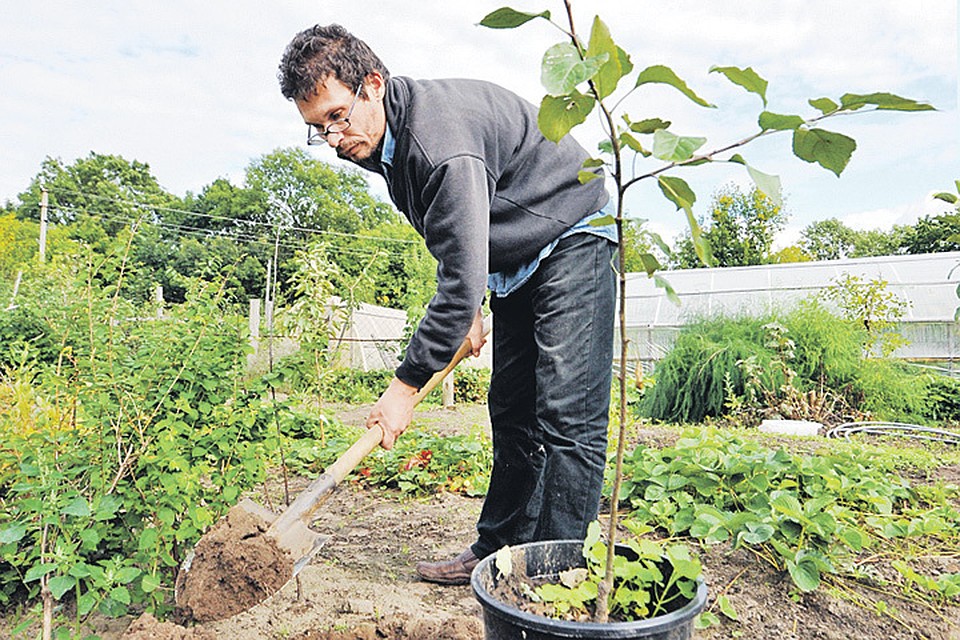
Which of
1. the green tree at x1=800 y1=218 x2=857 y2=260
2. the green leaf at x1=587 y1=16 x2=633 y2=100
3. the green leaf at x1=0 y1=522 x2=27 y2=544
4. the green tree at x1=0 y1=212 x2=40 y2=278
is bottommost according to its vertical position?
the green leaf at x1=0 y1=522 x2=27 y2=544

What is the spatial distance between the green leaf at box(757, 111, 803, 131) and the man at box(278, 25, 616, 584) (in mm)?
856

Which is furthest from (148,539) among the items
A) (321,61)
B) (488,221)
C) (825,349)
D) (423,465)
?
(825,349)

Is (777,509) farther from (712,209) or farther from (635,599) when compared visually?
(712,209)

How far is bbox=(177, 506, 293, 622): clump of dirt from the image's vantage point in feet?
5.65

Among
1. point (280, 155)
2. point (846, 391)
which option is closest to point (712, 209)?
point (846, 391)

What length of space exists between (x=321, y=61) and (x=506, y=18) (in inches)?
36.0

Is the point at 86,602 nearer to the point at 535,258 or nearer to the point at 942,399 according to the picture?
the point at 535,258

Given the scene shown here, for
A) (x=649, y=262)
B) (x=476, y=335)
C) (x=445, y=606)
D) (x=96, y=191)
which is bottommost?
(x=445, y=606)

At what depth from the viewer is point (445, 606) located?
206 cm

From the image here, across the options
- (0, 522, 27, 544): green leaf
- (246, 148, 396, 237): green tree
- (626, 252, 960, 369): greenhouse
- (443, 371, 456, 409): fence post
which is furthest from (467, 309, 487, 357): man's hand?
(246, 148, 396, 237): green tree

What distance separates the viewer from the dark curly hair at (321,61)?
5.80ft

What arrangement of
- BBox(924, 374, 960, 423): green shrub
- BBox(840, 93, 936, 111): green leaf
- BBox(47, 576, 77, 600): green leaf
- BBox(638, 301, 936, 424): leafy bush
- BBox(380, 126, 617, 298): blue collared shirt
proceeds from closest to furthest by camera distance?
1. BBox(840, 93, 936, 111): green leaf
2. BBox(47, 576, 77, 600): green leaf
3. BBox(380, 126, 617, 298): blue collared shirt
4. BBox(638, 301, 936, 424): leafy bush
5. BBox(924, 374, 960, 423): green shrub

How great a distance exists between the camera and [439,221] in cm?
170

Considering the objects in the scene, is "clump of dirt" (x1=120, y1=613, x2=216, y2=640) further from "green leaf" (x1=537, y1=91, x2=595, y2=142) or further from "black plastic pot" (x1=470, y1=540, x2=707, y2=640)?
"green leaf" (x1=537, y1=91, x2=595, y2=142)
